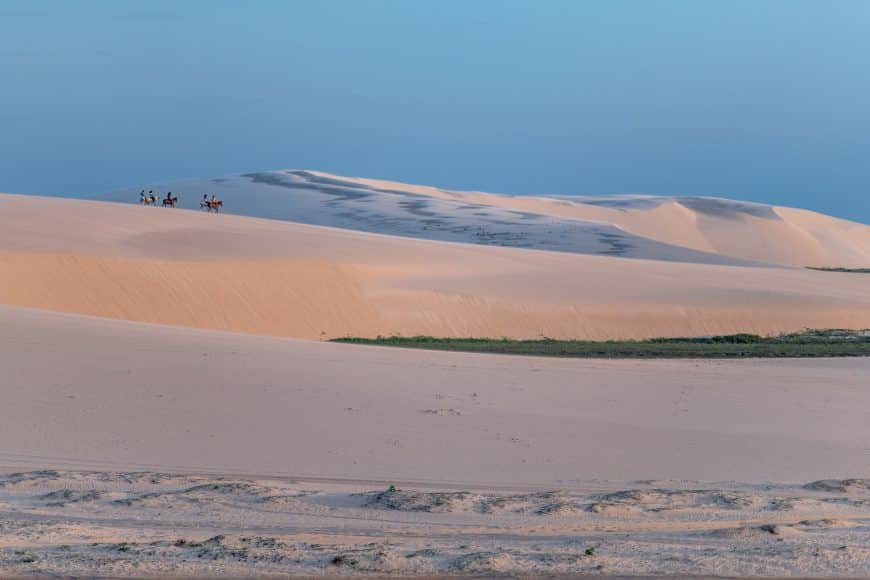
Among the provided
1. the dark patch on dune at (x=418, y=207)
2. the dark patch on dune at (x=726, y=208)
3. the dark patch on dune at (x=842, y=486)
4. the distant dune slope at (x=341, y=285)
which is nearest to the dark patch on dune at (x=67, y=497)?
the dark patch on dune at (x=842, y=486)

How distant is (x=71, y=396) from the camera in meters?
11.5

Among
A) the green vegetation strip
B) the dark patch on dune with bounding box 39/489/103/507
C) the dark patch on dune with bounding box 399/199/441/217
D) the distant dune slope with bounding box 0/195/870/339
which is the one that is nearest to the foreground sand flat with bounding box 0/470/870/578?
the dark patch on dune with bounding box 39/489/103/507

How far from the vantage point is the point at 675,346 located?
80.5 ft

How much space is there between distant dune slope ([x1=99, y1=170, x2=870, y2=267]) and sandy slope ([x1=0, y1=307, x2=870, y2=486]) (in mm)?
34537

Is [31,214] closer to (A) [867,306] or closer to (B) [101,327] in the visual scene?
(B) [101,327]

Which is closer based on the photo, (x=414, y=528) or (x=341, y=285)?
(x=414, y=528)

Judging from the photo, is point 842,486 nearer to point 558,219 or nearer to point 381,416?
point 381,416

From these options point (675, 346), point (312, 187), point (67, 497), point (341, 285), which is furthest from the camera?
point (312, 187)

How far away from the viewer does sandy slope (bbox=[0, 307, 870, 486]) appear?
33.3ft

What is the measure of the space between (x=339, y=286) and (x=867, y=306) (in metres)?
14.4

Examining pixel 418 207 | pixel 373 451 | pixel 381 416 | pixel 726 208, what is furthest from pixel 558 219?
pixel 373 451

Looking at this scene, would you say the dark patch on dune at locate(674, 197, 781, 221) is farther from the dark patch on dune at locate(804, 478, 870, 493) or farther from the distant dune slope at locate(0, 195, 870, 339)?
the dark patch on dune at locate(804, 478, 870, 493)

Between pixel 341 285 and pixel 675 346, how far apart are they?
Result: 887 cm

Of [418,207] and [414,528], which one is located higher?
[418,207]
